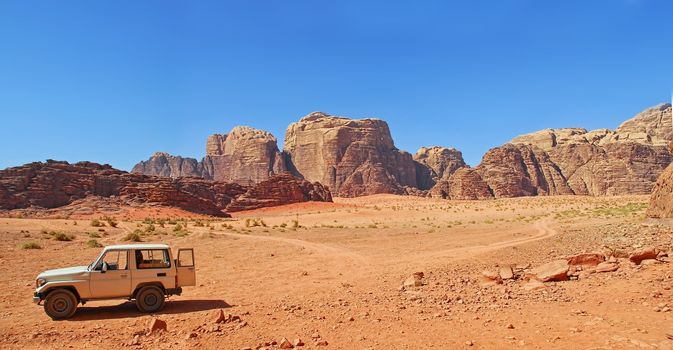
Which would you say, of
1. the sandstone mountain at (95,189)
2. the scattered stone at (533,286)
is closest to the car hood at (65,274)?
the scattered stone at (533,286)

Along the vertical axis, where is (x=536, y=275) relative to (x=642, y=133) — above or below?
below

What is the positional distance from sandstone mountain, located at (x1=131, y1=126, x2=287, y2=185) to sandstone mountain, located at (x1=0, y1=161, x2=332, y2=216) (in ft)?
147

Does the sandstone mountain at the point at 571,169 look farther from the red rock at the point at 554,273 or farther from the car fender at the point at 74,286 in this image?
the car fender at the point at 74,286

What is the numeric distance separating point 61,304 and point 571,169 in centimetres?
13687

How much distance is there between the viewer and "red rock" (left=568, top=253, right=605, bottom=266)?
11938mm

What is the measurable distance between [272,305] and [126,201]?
210 ft

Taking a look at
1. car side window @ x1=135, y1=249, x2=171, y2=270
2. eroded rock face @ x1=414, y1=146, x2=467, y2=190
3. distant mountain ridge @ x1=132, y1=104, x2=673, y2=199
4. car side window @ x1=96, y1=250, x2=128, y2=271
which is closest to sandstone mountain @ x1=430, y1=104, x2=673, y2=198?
distant mountain ridge @ x1=132, y1=104, x2=673, y2=199

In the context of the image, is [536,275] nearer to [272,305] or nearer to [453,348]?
[453,348]

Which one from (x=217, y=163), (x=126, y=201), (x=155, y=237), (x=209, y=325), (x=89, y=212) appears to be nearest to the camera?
(x=209, y=325)

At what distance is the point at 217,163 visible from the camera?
162 metres

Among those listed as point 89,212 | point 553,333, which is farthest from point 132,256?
point 89,212

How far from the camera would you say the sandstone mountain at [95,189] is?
6262 centimetres

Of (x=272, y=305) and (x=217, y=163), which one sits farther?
(x=217, y=163)

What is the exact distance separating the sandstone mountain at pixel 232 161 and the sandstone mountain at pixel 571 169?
187 ft
